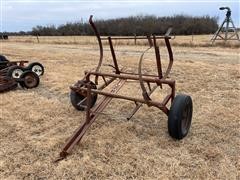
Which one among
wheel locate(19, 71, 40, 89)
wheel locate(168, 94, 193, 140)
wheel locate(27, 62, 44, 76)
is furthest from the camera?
wheel locate(27, 62, 44, 76)

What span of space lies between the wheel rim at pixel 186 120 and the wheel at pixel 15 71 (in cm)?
411

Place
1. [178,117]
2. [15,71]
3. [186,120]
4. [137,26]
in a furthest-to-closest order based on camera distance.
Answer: [137,26], [15,71], [186,120], [178,117]

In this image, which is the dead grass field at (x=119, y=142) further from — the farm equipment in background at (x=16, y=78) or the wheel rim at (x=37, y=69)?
the wheel rim at (x=37, y=69)

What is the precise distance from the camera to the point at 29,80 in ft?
22.8

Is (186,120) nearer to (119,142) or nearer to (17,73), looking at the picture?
(119,142)

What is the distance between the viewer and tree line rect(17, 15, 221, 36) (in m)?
43.1

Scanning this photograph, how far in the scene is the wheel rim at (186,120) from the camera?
4.14m

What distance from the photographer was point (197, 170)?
333 centimetres

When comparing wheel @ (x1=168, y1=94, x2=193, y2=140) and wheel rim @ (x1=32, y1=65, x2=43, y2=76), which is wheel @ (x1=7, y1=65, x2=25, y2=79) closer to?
wheel rim @ (x1=32, y1=65, x2=43, y2=76)

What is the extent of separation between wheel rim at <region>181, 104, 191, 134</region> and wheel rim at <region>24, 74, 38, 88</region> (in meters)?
3.93

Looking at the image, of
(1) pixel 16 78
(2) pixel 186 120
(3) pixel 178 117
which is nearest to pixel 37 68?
(1) pixel 16 78

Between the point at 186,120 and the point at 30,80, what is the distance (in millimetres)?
3968

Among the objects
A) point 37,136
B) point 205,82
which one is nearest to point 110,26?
point 205,82

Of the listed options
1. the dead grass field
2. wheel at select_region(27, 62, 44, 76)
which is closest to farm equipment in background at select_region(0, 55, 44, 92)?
the dead grass field
